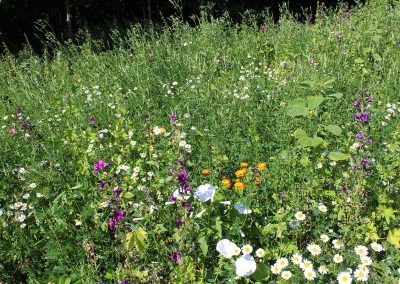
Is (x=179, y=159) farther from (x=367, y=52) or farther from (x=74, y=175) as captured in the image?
(x=367, y=52)

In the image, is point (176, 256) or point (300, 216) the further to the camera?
point (300, 216)

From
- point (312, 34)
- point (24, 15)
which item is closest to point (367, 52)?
point (312, 34)

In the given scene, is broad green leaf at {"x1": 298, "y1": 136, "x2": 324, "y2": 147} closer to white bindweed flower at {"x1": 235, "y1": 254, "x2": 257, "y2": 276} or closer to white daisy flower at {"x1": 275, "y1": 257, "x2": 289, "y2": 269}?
white daisy flower at {"x1": 275, "y1": 257, "x2": 289, "y2": 269}

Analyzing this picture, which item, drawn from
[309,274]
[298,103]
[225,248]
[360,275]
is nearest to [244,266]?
[225,248]

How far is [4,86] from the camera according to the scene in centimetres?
544

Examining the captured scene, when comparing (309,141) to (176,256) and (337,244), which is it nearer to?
(337,244)

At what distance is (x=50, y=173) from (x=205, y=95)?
1918mm

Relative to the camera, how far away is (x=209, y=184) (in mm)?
2350

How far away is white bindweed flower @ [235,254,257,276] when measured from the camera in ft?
5.99

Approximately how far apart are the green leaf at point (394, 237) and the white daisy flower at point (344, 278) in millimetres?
555

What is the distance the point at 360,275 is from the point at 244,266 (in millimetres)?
640

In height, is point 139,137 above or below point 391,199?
above

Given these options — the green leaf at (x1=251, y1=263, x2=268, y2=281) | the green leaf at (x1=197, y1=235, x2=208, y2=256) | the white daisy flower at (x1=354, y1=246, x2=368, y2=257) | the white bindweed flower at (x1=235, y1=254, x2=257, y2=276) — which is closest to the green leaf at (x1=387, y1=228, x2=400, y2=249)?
the white daisy flower at (x1=354, y1=246, x2=368, y2=257)

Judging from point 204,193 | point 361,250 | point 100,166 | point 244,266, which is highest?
point 100,166
